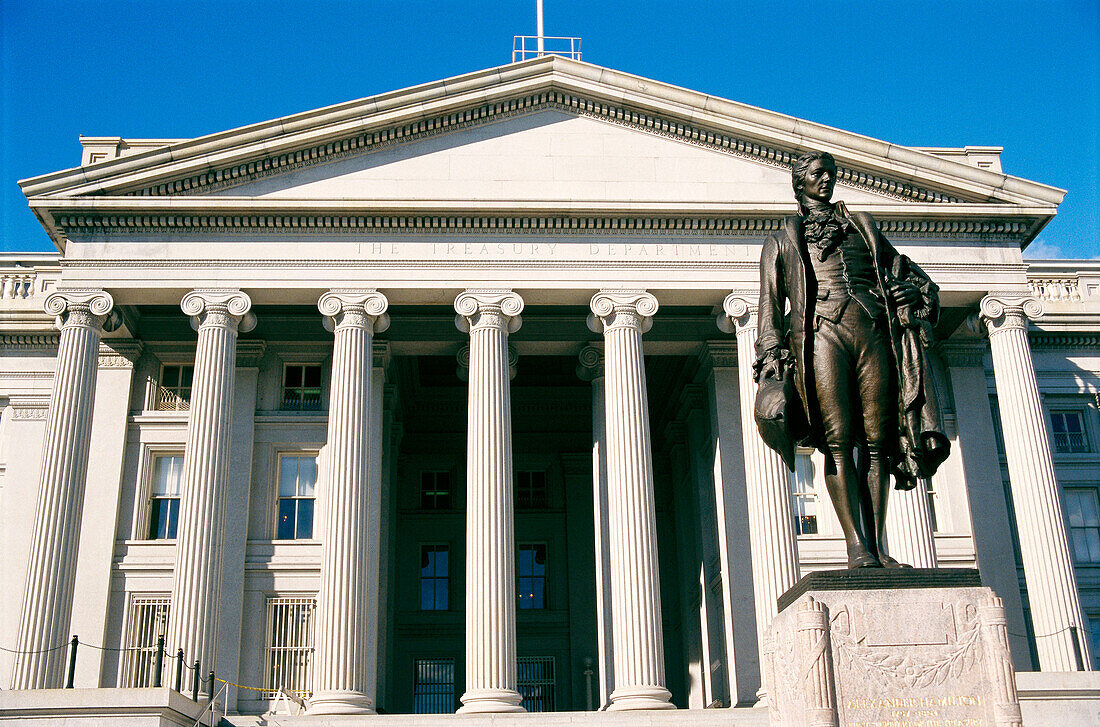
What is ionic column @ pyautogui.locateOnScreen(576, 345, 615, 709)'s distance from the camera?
29.2 meters

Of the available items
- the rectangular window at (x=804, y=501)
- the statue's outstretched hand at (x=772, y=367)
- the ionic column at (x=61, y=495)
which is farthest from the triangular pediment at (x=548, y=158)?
the statue's outstretched hand at (x=772, y=367)

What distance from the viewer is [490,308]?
29.2 meters

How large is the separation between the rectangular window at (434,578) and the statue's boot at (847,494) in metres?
32.9

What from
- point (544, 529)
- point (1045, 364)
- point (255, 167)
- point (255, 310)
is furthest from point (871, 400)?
point (544, 529)

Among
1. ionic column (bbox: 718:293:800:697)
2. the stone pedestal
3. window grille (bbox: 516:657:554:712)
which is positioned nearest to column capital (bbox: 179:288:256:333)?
ionic column (bbox: 718:293:800:697)

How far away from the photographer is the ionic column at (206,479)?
26.2m

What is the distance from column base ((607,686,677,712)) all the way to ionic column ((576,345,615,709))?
2.42 m

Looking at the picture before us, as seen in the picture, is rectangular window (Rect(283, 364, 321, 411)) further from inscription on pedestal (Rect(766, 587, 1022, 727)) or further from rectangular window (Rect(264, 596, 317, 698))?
inscription on pedestal (Rect(766, 587, 1022, 727))

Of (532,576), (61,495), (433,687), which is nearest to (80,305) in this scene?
(61,495)

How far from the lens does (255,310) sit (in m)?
32.6

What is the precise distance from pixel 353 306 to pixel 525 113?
7346 millimetres

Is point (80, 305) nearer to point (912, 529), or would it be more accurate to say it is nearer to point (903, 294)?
point (912, 529)

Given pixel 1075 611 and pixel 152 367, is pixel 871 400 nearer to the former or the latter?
pixel 1075 611

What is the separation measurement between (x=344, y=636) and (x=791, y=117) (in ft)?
57.8
